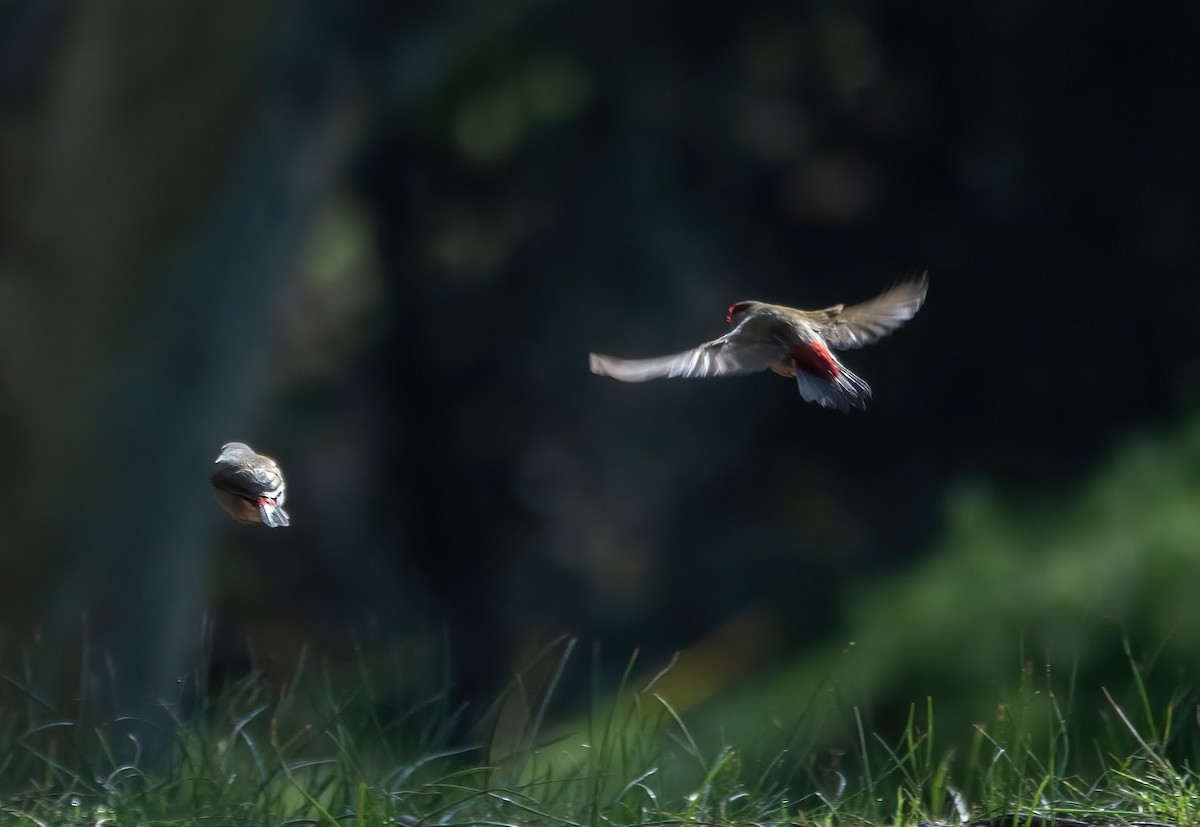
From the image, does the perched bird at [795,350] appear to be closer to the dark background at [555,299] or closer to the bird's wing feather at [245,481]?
the bird's wing feather at [245,481]

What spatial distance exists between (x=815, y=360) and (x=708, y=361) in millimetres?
186

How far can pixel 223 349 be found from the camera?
396 inches

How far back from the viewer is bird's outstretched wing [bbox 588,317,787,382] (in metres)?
2.59

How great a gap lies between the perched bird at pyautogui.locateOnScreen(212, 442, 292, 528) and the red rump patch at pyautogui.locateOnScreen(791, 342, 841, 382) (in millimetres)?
922

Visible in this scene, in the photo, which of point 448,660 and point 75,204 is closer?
point 448,660

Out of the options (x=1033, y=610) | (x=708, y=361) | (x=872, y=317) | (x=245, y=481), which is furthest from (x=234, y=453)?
(x=1033, y=610)

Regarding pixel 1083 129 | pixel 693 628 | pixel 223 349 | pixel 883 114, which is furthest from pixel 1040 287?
pixel 223 349

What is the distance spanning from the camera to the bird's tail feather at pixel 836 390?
2504 mm

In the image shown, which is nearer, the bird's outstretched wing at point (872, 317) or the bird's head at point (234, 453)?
the bird's head at point (234, 453)

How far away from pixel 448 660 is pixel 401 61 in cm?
752

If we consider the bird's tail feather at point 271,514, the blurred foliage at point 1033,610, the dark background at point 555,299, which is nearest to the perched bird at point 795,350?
the bird's tail feather at point 271,514

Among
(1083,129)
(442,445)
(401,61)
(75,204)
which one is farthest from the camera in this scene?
(442,445)

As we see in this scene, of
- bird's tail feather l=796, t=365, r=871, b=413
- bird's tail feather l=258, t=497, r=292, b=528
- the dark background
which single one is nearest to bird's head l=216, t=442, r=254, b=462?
bird's tail feather l=258, t=497, r=292, b=528

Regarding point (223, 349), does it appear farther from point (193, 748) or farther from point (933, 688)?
point (193, 748)
